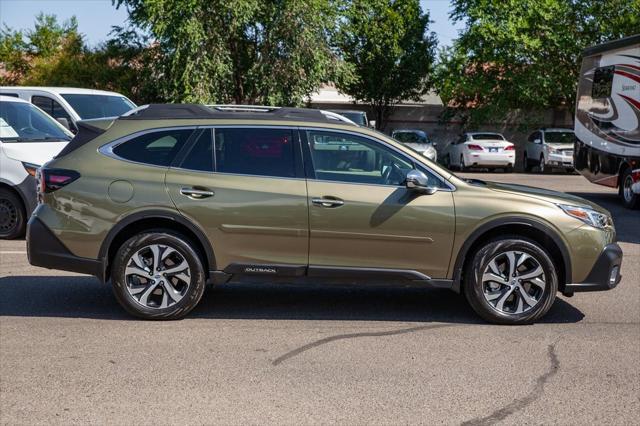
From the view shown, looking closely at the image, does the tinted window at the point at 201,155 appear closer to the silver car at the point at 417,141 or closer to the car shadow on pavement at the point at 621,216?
the car shadow on pavement at the point at 621,216

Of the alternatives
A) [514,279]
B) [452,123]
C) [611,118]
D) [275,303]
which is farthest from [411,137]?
[514,279]

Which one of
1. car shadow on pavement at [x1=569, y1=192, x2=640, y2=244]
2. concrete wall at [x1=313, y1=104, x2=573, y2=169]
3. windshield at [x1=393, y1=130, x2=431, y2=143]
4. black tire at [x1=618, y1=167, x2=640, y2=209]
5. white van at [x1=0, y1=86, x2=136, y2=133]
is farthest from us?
concrete wall at [x1=313, y1=104, x2=573, y2=169]

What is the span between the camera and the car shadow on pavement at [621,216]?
13109mm

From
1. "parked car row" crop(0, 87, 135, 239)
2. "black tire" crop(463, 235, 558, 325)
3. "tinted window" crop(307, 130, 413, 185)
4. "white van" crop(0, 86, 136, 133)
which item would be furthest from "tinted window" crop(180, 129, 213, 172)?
"white van" crop(0, 86, 136, 133)

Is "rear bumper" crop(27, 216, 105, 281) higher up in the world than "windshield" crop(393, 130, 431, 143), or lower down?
lower down

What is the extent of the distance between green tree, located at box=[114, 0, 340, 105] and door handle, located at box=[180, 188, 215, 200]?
898 inches

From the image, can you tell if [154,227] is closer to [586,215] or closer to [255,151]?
[255,151]

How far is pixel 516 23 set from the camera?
35.9m

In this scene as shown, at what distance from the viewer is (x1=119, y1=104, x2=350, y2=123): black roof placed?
7297 mm

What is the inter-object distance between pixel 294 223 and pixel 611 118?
12.5 metres

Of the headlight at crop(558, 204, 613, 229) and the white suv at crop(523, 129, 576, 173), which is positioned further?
the white suv at crop(523, 129, 576, 173)

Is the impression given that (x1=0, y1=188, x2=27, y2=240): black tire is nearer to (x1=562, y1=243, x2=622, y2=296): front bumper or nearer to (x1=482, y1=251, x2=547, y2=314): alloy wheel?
(x1=482, y1=251, x2=547, y2=314): alloy wheel

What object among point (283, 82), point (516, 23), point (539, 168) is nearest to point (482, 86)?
point (516, 23)

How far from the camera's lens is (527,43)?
35500 millimetres
